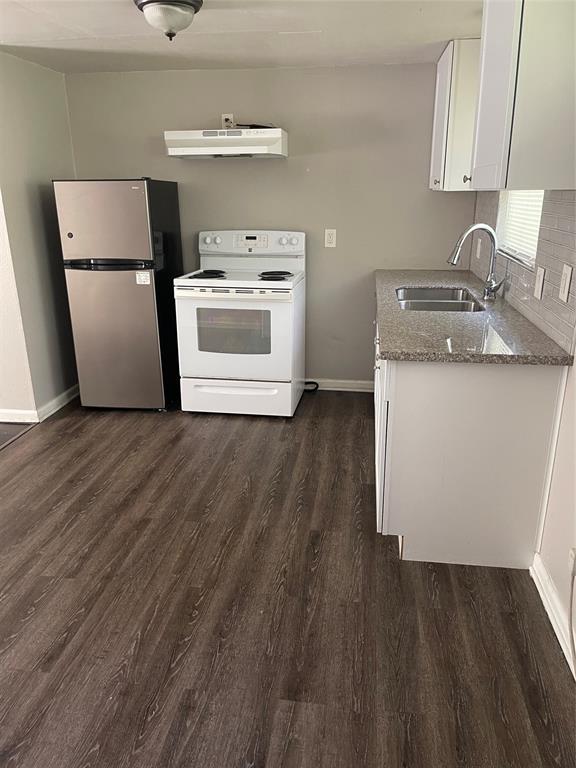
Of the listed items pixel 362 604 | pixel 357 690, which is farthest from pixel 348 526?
pixel 357 690

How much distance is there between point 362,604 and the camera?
202 centimetres

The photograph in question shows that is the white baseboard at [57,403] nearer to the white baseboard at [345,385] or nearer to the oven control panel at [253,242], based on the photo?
the oven control panel at [253,242]

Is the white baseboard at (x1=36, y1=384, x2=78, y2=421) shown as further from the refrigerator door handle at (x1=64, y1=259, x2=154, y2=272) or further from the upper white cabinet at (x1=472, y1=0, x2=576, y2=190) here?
the upper white cabinet at (x1=472, y1=0, x2=576, y2=190)

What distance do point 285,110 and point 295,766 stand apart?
11.7ft

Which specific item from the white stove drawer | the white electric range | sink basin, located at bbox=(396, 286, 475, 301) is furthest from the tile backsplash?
the white stove drawer

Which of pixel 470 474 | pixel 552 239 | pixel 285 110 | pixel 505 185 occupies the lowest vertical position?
pixel 470 474

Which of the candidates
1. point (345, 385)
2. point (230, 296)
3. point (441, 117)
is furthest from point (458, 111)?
point (345, 385)

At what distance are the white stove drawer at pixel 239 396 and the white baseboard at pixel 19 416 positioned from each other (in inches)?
37.9

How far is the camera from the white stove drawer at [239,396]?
3605 millimetres

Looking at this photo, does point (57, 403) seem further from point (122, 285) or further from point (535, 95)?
point (535, 95)

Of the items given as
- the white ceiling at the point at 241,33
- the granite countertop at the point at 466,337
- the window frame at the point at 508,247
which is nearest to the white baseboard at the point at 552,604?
the granite countertop at the point at 466,337

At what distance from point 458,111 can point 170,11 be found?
1.58 meters

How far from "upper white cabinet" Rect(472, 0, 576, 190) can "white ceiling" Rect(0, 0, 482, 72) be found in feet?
2.95

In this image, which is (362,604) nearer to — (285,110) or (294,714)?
(294,714)
